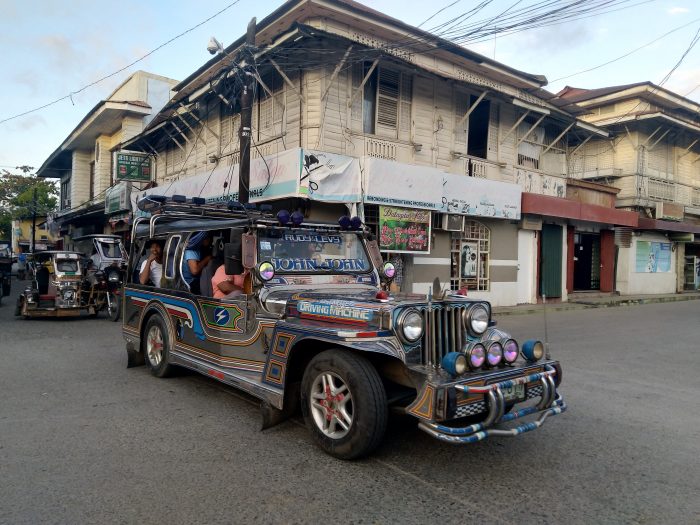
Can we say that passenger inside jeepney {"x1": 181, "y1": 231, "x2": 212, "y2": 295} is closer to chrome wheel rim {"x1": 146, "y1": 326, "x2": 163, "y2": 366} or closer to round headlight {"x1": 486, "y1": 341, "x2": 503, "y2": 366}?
chrome wheel rim {"x1": 146, "y1": 326, "x2": 163, "y2": 366}

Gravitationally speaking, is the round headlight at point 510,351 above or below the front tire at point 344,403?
above

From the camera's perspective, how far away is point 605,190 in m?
20.6

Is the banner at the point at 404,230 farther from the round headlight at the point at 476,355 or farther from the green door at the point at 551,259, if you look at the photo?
the round headlight at the point at 476,355

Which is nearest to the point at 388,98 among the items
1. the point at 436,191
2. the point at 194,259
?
the point at 436,191

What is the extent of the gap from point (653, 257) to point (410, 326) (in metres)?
23.7

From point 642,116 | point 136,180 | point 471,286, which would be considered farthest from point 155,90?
point 642,116

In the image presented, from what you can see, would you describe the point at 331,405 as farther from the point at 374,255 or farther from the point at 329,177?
the point at 329,177

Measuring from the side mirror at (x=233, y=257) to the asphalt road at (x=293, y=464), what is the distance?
1400 mm

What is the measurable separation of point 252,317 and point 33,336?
704 centimetres

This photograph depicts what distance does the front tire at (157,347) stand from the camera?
20.9ft

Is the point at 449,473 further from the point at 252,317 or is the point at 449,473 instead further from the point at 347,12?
the point at 347,12

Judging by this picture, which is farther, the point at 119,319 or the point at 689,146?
the point at 689,146

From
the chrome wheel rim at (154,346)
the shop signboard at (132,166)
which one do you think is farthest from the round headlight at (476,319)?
the shop signboard at (132,166)

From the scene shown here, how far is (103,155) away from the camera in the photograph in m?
27.2
